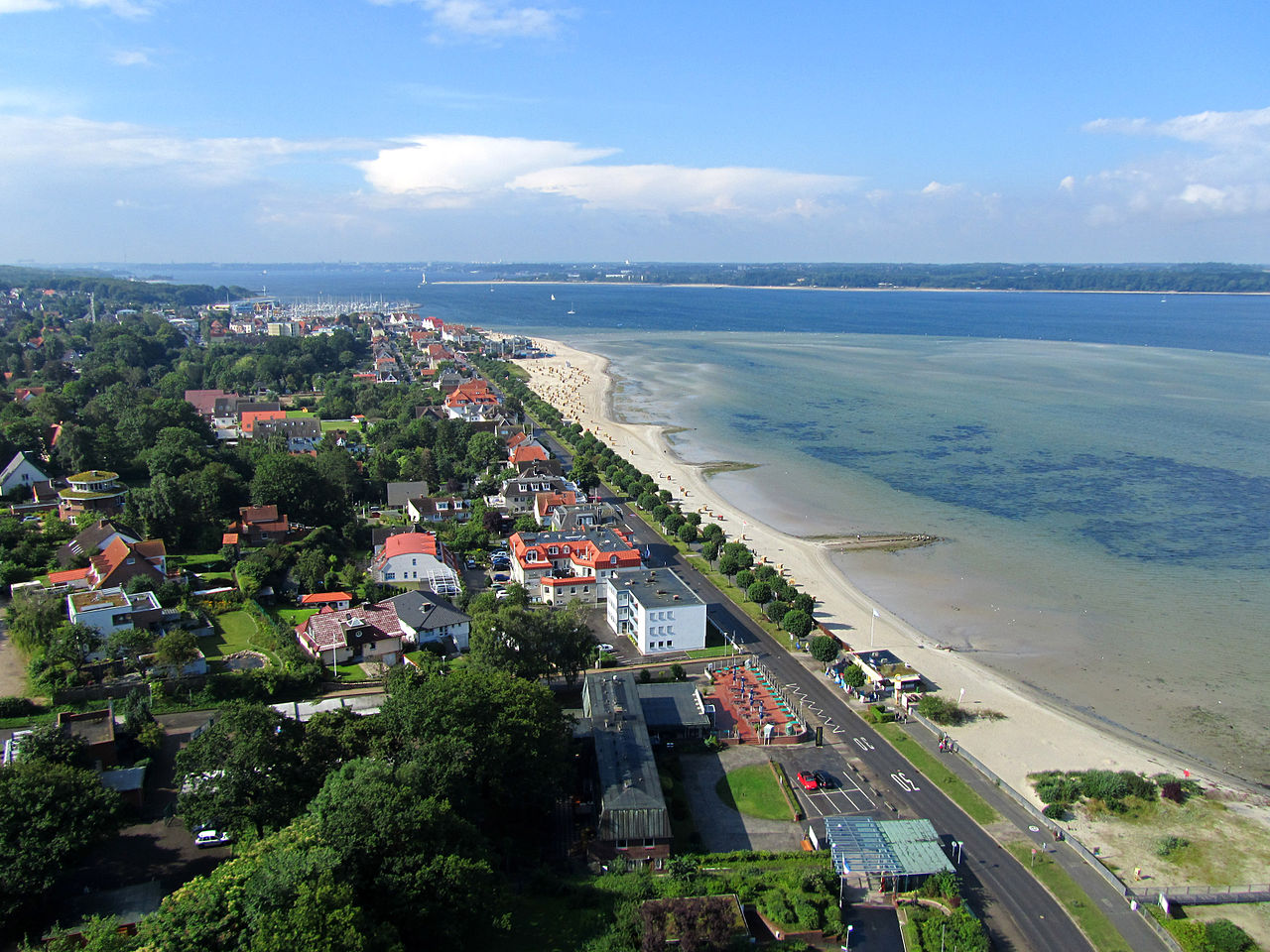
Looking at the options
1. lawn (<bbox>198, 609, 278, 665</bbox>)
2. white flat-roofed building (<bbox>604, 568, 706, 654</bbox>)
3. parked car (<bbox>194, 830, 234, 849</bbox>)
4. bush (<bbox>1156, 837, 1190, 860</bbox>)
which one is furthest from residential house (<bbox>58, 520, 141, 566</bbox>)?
bush (<bbox>1156, 837, 1190, 860</bbox>)

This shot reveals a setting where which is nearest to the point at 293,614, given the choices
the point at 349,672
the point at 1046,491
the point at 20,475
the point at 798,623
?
the point at 349,672

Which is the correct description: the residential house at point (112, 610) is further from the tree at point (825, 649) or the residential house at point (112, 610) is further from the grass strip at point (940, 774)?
the grass strip at point (940, 774)

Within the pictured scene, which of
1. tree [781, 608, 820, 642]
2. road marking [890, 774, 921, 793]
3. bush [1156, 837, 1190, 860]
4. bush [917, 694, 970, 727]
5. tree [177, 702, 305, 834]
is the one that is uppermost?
tree [177, 702, 305, 834]

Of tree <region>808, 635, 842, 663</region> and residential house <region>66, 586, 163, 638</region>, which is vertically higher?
residential house <region>66, 586, 163, 638</region>

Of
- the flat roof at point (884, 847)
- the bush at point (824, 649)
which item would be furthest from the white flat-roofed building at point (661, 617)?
the flat roof at point (884, 847)

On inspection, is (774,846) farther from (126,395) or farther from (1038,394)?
(1038,394)

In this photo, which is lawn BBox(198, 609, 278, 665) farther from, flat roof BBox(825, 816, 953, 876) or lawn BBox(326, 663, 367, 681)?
flat roof BBox(825, 816, 953, 876)
